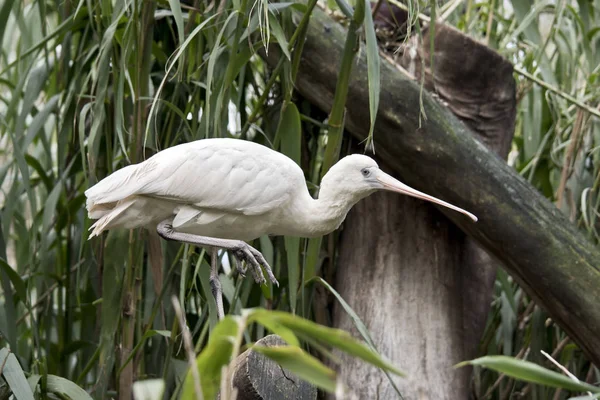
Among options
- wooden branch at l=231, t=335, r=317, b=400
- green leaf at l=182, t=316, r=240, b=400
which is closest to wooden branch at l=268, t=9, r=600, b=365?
Result: wooden branch at l=231, t=335, r=317, b=400

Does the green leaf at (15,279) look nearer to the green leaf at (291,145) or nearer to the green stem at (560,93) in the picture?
the green leaf at (291,145)

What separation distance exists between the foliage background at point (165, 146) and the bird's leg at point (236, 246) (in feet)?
0.43

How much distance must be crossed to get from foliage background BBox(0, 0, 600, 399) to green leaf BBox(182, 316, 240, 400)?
1025mm

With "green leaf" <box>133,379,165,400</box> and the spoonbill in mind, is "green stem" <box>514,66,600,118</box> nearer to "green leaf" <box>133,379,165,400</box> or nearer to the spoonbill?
the spoonbill

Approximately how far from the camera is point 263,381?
152cm

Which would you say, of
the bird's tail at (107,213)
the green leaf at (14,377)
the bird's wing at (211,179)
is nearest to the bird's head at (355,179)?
the bird's wing at (211,179)

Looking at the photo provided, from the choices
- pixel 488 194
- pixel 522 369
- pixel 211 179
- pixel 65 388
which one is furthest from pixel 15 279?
pixel 522 369

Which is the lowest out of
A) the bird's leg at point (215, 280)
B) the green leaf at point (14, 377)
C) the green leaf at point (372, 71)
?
the green leaf at point (14, 377)

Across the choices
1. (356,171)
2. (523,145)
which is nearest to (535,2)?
(523,145)

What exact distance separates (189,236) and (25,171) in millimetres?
577

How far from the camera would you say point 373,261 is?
260 cm

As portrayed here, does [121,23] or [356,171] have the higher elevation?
[121,23]

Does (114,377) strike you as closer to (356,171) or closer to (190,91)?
(190,91)

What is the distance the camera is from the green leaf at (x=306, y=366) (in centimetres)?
82
